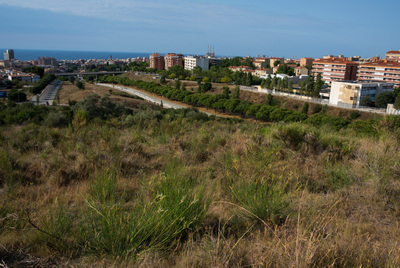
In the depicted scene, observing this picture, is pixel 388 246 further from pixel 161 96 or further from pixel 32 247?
pixel 161 96

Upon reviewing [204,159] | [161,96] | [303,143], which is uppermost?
[303,143]

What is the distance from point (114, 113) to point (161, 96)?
33385 millimetres

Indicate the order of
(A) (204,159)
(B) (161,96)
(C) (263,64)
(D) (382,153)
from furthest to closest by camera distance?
(C) (263,64)
(B) (161,96)
(A) (204,159)
(D) (382,153)

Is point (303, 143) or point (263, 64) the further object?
point (263, 64)

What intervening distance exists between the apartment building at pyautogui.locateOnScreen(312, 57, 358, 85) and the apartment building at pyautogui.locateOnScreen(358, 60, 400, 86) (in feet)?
6.07

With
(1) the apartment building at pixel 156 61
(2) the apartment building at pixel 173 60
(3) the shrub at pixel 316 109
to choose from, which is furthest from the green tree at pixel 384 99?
(1) the apartment building at pixel 156 61

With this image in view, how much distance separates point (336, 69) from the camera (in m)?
56.0

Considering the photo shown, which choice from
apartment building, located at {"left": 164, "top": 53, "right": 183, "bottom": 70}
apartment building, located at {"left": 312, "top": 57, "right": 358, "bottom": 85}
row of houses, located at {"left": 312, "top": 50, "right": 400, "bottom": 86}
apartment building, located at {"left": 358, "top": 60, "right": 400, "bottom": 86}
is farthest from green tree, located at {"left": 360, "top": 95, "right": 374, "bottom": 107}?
apartment building, located at {"left": 164, "top": 53, "right": 183, "bottom": 70}

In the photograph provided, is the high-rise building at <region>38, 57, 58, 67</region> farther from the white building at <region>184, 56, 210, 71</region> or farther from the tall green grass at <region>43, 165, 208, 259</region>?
the tall green grass at <region>43, 165, 208, 259</region>

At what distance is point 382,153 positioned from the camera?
136 inches

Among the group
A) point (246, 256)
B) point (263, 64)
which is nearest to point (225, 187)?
point (246, 256)

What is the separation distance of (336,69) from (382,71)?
8.45m

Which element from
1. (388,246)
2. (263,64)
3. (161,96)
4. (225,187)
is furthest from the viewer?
(263,64)

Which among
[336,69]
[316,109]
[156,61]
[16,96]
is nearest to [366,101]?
[316,109]
